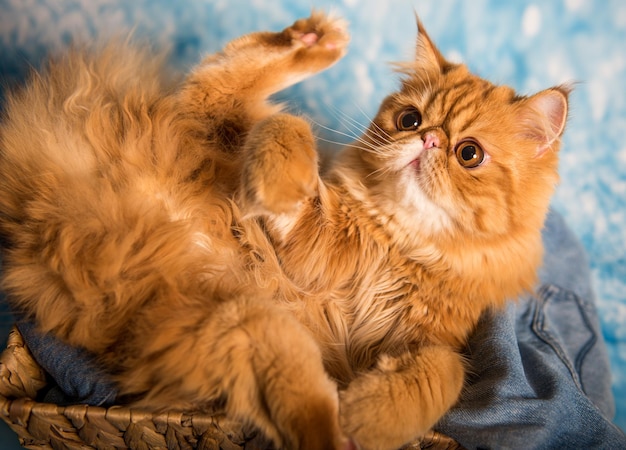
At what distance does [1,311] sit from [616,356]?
233 centimetres

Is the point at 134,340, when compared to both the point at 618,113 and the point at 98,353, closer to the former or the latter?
the point at 98,353

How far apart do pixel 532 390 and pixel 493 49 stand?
1.51m

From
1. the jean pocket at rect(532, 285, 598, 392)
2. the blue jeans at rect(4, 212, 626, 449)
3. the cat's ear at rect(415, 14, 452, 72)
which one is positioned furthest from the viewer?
the jean pocket at rect(532, 285, 598, 392)

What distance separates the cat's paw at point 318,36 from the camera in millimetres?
1650

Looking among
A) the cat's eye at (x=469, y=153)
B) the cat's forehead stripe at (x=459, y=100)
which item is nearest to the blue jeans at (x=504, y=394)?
the cat's eye at (x=469, y=153)

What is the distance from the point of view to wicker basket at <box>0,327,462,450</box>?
1115 millimetres

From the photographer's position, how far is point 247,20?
88.5 inches

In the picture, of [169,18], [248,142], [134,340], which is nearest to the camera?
[134,340]

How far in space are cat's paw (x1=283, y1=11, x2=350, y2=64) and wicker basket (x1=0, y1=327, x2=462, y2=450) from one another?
110 centimetres

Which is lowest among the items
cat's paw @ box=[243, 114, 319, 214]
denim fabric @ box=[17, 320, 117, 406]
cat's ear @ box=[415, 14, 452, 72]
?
denim fabric @ box=[17, 320, 117, 406]

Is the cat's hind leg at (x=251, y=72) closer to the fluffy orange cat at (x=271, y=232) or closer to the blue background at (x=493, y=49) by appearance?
the fluffy orange cat at (x=271, y=232)

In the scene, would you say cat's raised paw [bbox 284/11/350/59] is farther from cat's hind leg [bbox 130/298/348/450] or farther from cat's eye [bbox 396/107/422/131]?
Answer: cat's hind leg [bbox 130/298/348/450]

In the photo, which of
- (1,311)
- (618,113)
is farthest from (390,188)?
(618,113)

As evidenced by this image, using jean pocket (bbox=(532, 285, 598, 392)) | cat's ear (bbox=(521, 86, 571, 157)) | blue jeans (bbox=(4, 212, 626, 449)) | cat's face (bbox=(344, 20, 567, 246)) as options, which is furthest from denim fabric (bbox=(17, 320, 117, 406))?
jean pocket (bbox=(532, 285, 598, 392))
